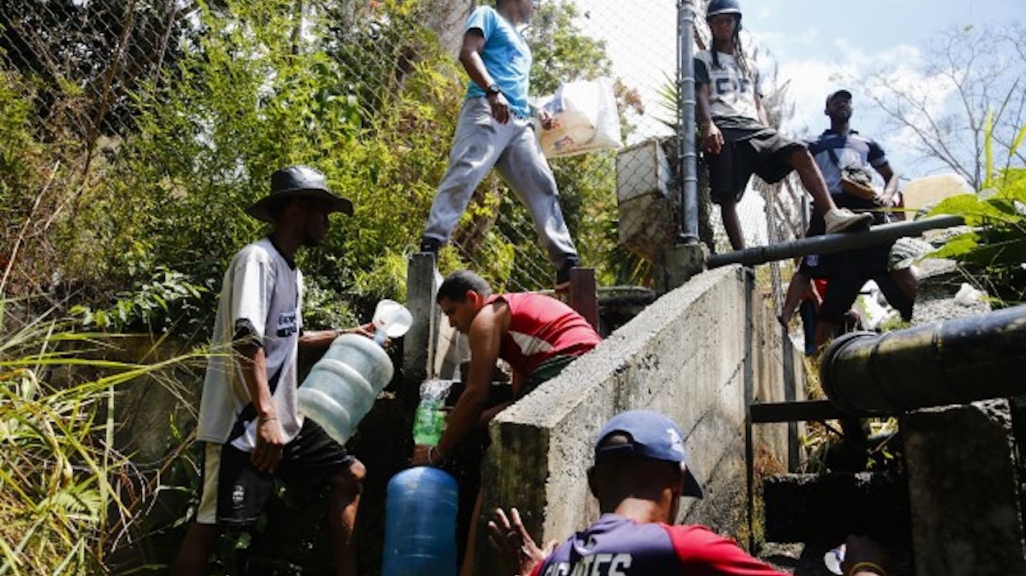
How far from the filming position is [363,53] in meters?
7.92

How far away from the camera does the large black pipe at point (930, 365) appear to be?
3.16m

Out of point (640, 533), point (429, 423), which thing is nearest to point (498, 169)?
point (429, 423)

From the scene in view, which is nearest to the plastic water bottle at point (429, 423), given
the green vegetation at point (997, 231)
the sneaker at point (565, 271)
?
the sneaker at point (565, 271)

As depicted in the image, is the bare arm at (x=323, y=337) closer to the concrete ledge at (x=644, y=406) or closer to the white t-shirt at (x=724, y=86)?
the concrete ledge at (x=644, y=406)

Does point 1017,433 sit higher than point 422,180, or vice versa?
point 422,180

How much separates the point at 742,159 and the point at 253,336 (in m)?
3.85

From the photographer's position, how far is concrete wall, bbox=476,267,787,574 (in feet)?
10.4

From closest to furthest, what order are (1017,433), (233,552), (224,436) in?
(1017,433) < (224,436) < (233,552)

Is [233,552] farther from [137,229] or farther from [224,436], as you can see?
[137,229]

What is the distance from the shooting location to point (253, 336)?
3.98m

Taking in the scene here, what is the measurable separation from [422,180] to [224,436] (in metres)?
3.58

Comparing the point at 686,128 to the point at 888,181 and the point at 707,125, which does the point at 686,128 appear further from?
the point at 888,181

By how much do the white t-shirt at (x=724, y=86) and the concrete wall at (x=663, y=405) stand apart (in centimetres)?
141

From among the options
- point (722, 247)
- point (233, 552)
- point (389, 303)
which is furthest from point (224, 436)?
point (722, 247)
